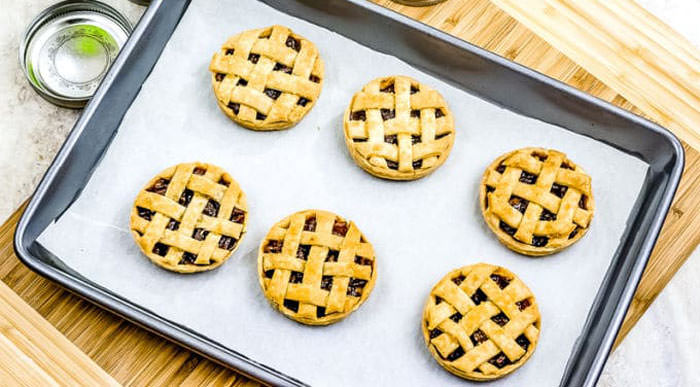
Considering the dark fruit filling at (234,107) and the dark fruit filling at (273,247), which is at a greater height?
the dark fruit filling at (234,107)

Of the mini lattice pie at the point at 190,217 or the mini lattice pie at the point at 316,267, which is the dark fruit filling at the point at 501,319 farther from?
the mini lattice pie at the point at 190,217

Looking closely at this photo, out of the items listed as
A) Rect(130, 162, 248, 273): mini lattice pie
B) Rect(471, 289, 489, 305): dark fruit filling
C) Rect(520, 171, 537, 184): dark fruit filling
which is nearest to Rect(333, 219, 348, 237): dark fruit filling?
Rect(130, 162, 248, 273): mini lattice pie

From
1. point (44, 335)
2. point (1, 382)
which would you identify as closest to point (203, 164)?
point (44, 335)

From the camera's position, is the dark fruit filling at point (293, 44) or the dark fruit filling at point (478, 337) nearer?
the dark fruit filling at point (478, 337)

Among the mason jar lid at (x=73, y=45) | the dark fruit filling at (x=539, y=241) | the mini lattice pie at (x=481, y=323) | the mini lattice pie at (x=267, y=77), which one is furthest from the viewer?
the mason jar lid at (x=73, y=45)

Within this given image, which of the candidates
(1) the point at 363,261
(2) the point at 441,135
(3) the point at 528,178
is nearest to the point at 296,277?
(1) the point at 363,261

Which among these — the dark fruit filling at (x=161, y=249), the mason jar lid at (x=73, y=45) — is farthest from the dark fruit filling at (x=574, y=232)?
the mason jar lid at (x=73, y=45)

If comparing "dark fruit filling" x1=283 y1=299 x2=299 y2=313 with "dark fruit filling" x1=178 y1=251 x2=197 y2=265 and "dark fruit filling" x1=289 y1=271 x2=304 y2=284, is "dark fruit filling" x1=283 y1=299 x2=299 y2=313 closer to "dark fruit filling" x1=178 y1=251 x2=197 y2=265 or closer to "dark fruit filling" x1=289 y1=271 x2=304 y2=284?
"dark fruit filling" x1=289 y1=271 x2=304 y2=284
